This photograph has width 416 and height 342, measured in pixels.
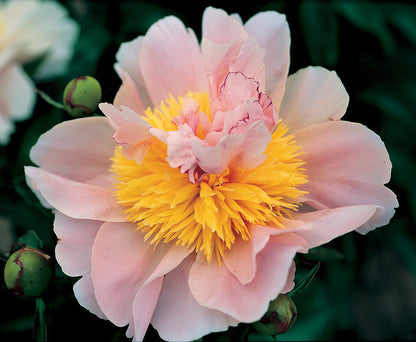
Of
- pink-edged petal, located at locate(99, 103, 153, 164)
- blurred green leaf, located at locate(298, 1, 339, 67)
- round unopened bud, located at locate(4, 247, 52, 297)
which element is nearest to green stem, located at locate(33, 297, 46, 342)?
round unopened bud, located at locate(4, 247, 52, 297)

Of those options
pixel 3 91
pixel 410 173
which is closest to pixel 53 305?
pixel 3 91

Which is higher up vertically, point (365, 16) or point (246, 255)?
point (246, 255)

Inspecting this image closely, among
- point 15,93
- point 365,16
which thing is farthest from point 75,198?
point 365,16

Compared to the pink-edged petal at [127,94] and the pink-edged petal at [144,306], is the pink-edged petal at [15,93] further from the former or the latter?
the pink-edged petal at [144,306]

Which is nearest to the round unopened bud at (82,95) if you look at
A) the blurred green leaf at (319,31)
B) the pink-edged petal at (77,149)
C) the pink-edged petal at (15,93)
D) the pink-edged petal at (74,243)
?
the pink-edged petal at (77,149)

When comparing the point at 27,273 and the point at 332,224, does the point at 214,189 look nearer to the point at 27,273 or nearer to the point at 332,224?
the point at 332,224

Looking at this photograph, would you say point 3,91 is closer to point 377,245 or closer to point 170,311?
point 170,311

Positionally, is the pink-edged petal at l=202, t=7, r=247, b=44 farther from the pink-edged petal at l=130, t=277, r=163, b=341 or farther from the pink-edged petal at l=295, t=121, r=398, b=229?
the pink-edged petal at l=130, t=277, r=163, b=341
